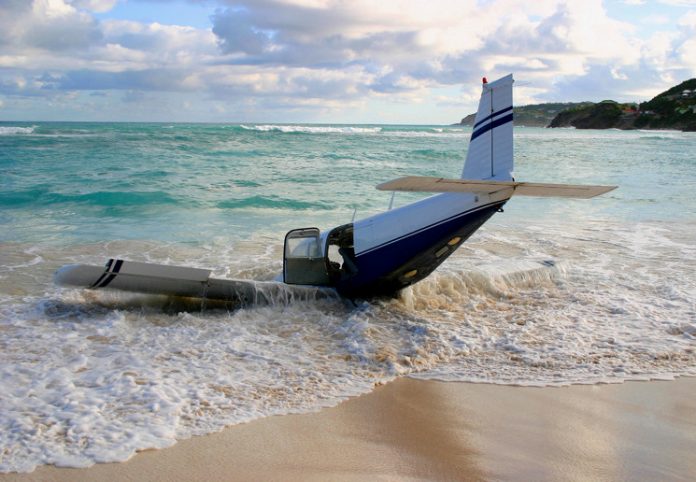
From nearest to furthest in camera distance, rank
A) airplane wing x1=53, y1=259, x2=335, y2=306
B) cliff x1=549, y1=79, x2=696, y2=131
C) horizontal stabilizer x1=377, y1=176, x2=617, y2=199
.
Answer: horizontal stabilizer x1=377, y1=176, x2=617, y2=199 → airplane wing x1=53, y1=259, x2=335, y2=306 → cliff x1=549, y1=79, x2=696, y2=131

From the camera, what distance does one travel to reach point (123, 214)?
1947 cm

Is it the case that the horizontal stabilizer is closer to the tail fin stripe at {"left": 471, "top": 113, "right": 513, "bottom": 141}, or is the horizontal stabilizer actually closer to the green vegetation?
the tail fin stripe at {"left": 471, "top": 113, "right": 513, "bottom": 141}

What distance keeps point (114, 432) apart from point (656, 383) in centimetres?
565

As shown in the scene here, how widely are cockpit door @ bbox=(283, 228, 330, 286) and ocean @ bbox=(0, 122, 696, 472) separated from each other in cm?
33

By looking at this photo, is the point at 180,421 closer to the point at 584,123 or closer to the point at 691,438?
the point at 691,438

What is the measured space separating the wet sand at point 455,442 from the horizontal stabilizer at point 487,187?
2184 millimetres

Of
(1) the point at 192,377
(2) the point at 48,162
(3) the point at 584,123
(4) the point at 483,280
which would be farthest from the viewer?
(3) the point at 584,123

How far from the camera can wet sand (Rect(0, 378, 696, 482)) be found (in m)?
4.90

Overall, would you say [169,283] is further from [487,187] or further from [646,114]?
[646,114]

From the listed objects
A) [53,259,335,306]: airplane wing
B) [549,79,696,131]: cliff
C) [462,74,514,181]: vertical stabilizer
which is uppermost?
[549,79,696,131]: cliff

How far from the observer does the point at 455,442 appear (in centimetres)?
545

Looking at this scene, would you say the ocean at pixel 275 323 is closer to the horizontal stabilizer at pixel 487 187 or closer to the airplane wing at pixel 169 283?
the airplane wing at pixel 169 283

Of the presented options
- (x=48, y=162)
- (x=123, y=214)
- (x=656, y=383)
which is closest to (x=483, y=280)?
(x=656, y=383)

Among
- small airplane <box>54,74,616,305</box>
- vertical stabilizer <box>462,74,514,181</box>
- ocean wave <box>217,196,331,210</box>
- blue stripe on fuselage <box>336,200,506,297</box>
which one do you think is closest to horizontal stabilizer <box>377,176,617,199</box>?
small airplane <box>54,74,616,305</box>
